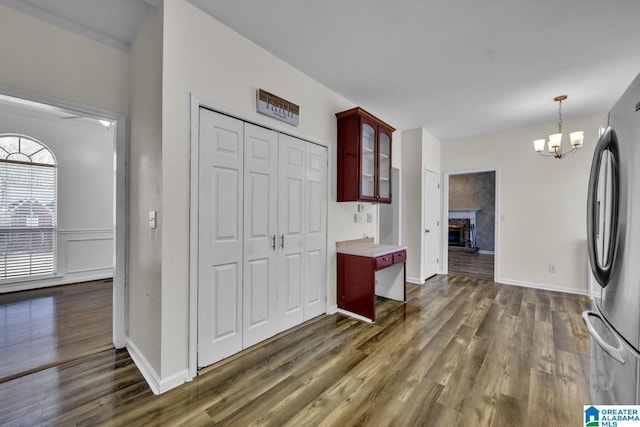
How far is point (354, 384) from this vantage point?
1.94 metres

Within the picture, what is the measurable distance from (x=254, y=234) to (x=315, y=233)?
841 millimetres

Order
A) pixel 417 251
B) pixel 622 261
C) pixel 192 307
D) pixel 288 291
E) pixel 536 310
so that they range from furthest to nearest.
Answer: pixel 417 251
pixel 536 310
pixel 288 291
pixel 192 307
pixel 622 261

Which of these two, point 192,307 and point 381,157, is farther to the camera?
point 381,157

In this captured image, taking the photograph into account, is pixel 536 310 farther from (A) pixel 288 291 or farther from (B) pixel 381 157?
(A) pixel 288 291

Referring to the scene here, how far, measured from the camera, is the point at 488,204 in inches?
338

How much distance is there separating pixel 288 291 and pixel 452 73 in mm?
2920

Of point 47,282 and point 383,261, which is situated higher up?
point 383,261

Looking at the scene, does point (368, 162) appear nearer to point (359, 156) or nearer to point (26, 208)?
point (359, 156)

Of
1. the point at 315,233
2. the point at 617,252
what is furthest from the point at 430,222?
the point at 617,252

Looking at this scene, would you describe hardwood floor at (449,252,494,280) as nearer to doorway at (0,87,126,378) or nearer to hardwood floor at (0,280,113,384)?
hardwood floor at (0,280,113,384)

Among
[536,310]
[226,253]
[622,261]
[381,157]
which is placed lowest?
[536,310]

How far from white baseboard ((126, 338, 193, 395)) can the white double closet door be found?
0.17m

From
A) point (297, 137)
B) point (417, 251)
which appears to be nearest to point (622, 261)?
point (297, 137)

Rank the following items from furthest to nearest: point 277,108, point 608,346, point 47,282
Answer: point 47,282 < point 277,108 < point 608,346
